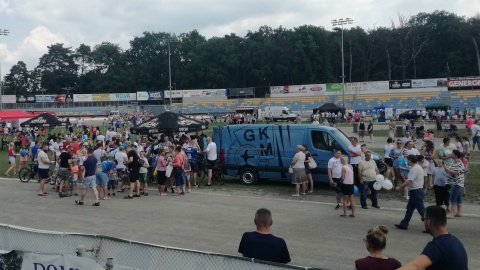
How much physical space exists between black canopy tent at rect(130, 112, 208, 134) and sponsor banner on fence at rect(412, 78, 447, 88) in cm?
5263

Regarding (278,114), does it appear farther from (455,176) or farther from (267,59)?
(455,176)

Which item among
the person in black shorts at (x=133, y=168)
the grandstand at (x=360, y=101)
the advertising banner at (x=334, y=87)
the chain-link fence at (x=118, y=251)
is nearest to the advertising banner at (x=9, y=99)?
the grandstand at (x=360, y=101)

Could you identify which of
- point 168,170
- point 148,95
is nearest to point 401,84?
point 148,95

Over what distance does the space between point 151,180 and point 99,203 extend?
4247 mm

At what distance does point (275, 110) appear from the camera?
59.3 metres

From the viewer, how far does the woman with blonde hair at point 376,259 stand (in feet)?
14.3

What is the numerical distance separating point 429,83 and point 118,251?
6580 cm

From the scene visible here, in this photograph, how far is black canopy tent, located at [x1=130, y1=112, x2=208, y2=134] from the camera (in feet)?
64.3

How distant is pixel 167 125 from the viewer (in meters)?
19.8

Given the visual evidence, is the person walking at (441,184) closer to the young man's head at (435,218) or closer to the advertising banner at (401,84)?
the young man's head at (435,218)

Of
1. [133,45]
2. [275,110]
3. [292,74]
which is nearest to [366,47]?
[292,74]

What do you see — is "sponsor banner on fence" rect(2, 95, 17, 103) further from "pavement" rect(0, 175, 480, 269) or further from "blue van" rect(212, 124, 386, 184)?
"blue van" rect(212, 124, 386, 184)

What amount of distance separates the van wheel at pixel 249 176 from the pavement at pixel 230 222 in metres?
1.15

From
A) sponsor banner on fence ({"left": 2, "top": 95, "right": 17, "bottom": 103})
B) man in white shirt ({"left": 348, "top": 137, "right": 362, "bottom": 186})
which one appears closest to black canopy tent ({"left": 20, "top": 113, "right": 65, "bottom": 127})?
man in white shirt ({"left": 348, "top": 137, "right": 362, "bottom": 186})
